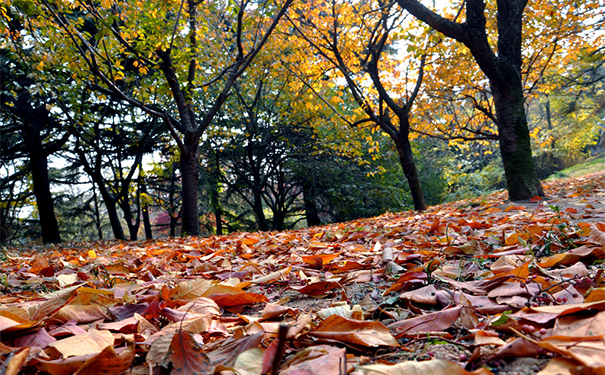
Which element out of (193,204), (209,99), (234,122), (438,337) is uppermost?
(209,99)

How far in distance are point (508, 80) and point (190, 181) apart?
5192 millimetres

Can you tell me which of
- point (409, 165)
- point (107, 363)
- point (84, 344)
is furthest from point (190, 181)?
point (107, 363)

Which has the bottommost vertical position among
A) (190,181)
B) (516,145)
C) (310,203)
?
(310,203)

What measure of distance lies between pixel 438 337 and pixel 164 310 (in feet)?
2.64

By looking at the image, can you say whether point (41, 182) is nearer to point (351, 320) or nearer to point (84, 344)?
point (84, 344)

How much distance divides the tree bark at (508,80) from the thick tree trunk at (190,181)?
4.44 meters

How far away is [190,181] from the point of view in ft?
20.6

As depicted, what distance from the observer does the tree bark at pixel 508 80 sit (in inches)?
163

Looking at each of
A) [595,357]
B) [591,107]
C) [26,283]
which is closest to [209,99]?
[26,283]

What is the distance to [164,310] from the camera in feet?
3.53

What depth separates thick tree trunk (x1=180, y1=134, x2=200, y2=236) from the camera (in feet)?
20.3

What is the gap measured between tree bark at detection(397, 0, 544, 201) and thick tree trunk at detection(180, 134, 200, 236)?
444 centimetres

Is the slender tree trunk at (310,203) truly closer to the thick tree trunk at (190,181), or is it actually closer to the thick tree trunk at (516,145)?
the thick tree trunk at (190,181)

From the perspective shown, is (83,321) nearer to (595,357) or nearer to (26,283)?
(26,283)
